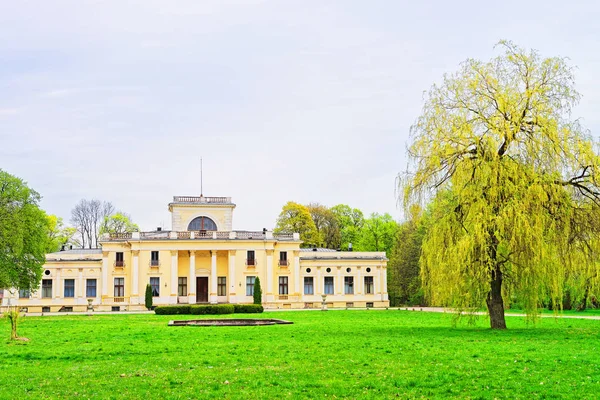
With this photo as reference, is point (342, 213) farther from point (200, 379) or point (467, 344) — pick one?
point (200, 379)

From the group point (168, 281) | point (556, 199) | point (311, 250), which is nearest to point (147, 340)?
point (556, 199)

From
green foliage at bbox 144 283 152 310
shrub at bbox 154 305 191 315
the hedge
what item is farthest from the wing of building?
A: shrub at bbox 154 305 191 315

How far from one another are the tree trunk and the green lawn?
2.10 m

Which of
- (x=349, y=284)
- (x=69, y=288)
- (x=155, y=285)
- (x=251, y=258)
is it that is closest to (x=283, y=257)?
(x=251, y=258)

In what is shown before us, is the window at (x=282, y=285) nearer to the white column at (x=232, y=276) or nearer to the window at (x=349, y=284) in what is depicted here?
the white column at (x=232, y=276)

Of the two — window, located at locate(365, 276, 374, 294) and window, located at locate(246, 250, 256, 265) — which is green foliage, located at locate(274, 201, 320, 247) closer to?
window, located at locate(365, 276, 374, 294)

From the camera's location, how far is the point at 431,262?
74.0 ft

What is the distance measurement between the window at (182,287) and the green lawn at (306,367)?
37.1 m

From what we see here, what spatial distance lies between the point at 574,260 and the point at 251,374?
1399 centimetres

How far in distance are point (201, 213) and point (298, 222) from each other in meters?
17.0

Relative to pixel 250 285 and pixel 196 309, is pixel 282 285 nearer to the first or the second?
pixel 250 285

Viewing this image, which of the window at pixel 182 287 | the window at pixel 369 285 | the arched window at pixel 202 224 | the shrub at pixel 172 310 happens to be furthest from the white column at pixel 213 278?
the window at pixel 369 285

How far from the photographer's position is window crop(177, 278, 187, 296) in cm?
5747

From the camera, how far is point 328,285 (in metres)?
59.9
